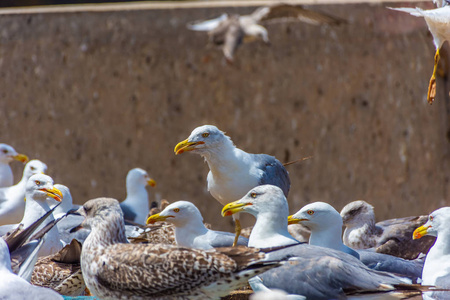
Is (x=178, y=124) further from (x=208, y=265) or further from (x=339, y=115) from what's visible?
(x=208, y=265)

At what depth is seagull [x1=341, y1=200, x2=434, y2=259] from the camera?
716 centimetres

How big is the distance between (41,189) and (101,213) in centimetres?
190

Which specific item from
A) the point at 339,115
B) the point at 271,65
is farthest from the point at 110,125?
the point at 339,115

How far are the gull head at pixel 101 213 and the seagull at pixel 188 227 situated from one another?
0.78 meters

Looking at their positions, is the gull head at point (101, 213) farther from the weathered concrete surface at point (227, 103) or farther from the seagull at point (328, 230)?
the weathered concrete surface at point (227, 103)

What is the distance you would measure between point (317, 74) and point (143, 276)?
751cm

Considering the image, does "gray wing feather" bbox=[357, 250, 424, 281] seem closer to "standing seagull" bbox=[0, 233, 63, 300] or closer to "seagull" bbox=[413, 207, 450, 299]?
"seagull" bbox=[413, 207, 450, 299]

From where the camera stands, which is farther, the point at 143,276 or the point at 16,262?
the point at 16,262

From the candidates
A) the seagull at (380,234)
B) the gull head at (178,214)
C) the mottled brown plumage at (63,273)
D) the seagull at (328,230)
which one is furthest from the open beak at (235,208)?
the seagull at (380,234)

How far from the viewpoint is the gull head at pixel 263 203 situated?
5.30 meters

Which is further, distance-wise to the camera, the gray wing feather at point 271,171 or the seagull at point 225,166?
the gray wing feather at point 271,171

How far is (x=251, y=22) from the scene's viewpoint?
448 inches

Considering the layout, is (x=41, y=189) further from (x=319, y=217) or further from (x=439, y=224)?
(x=439, y=224)

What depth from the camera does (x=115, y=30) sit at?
39.2ft
